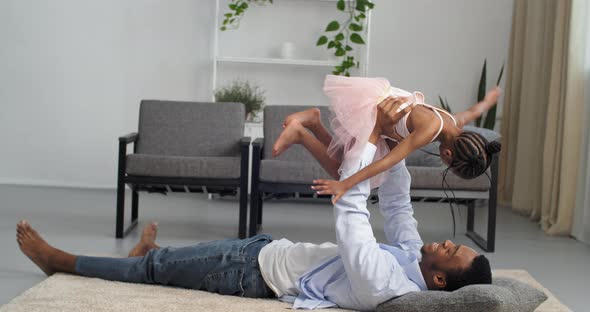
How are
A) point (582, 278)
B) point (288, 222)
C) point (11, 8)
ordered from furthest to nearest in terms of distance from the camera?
point (11, 8) < point (288, 222) < point (582, 278)

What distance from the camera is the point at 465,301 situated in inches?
95.0

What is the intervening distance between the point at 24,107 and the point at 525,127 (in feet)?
13.5

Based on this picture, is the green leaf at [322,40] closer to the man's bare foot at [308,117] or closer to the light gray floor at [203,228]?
the light gray floor at [203,228]

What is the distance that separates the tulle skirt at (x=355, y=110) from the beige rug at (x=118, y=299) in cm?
60

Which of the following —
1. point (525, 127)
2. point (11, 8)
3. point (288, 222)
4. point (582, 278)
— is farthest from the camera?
point (11, 8)

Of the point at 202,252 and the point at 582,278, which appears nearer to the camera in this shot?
the point at 202,252

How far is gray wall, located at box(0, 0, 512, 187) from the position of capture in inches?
255

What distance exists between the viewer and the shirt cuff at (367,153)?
2.55 metres

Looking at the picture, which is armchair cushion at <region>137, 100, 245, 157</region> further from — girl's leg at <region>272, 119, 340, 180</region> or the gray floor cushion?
the gray floor cushion

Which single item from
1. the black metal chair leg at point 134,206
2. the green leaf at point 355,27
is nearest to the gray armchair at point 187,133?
the black metal chair leg at point 134,206

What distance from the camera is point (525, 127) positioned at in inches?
233

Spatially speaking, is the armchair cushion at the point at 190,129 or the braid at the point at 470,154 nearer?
the braid at the point at 470,154

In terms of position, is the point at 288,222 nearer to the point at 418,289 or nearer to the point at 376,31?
the point at 376,31

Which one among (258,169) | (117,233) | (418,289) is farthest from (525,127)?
(418,289)
